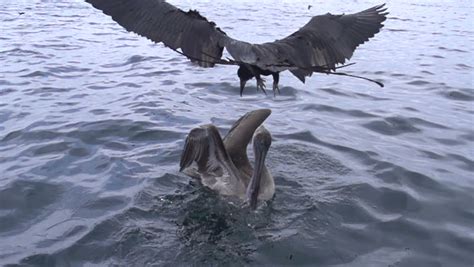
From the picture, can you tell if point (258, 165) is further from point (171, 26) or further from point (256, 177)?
point (171, 26)

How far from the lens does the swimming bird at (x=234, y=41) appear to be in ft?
13.4

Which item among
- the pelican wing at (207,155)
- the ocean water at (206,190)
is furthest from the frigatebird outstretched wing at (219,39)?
the ocean water at (206,190)

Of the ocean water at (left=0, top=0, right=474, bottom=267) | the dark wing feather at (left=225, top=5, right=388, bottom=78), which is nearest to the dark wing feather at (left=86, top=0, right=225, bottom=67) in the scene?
the dark wing feather at (left=225, top=5, right=388, bottom=78)

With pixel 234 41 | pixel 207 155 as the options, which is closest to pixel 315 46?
pixel 234 41

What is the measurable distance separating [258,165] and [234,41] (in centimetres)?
135

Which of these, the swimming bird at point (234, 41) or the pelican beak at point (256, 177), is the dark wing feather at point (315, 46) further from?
the pelican beak at point (256, 177)

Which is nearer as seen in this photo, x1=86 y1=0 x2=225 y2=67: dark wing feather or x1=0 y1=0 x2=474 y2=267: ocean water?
x1=86 y1=0 x2=225 y2=67: dark wing feather

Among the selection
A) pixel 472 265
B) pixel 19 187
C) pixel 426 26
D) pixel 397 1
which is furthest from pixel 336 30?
pixel 397 1

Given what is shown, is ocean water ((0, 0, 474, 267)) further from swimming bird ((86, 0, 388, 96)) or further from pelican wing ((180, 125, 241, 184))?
swimming bird ((86, 0, 388, 96))

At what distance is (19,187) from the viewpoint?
5750 millimetres

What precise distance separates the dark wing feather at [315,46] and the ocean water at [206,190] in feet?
5.06

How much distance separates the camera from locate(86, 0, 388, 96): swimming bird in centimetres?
409

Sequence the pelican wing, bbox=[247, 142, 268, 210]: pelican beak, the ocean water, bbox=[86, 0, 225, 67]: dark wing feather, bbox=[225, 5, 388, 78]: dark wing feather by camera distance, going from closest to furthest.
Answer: bbox=[225, 5, 388, 78]: dark wing feather, bbox=[86, 0, 225, 67]: dark wing feather, the ocean water, bbox=[247, 142, 268, 210]: pelican beak, the pelican wing

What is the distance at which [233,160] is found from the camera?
6090 mm
